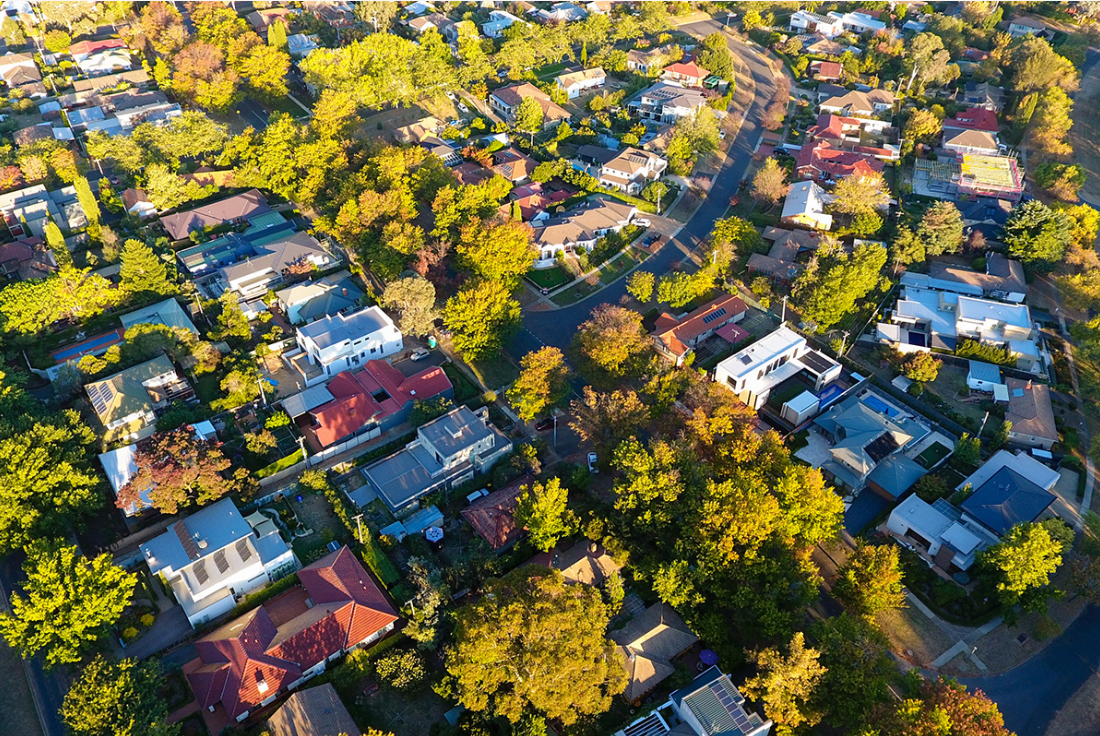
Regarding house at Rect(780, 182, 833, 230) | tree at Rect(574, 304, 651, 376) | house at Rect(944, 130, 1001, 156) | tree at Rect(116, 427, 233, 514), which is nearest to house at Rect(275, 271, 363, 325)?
tree at Rect(116, 427, 233, 514)

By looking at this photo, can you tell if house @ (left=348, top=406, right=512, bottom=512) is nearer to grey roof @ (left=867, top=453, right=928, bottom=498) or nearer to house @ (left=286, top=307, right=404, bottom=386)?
house @ (left=286, top=307, right=404, bottom=386)

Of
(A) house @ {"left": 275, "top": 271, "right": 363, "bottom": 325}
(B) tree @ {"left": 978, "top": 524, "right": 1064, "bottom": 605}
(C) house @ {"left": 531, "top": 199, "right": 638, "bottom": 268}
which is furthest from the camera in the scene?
(C) house @ {"left": 531, "top": 199, "right": 638, "bottom": 268}

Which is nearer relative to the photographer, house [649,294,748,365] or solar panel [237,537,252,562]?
solar panel [237,537,252,562]

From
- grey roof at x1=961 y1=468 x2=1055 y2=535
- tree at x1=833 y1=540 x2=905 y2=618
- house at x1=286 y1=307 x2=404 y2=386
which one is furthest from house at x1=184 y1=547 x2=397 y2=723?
grey roof at x1=961 y1=468 x2=1055 y2=535

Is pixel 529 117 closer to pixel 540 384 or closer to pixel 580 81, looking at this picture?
pixel 580 81

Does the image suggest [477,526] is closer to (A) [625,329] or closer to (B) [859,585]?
(A) [625,329]

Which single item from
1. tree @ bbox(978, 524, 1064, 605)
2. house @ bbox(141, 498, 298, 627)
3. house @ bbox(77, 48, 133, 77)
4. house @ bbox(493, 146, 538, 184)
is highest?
tree @ bbox(978, 524, 1064, 605)

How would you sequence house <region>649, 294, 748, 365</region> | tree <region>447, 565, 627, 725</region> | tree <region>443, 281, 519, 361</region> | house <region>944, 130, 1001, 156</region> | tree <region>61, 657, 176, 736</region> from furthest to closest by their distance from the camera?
house <region>944, 130, 1001, 156</region>, house <region>649, 294, 748, 365</region>, tree <region>443, 281, 519, 361</region>, tree <region>447, 565, 627, 725</region>, tree <region>61, 657, 176, 736</region>

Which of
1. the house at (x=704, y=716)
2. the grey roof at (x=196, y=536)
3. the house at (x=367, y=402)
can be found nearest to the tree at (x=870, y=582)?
the house at (x=704, y=716)

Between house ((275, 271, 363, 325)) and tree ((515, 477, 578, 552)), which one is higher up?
tree ((515, 477, 578, 552))
